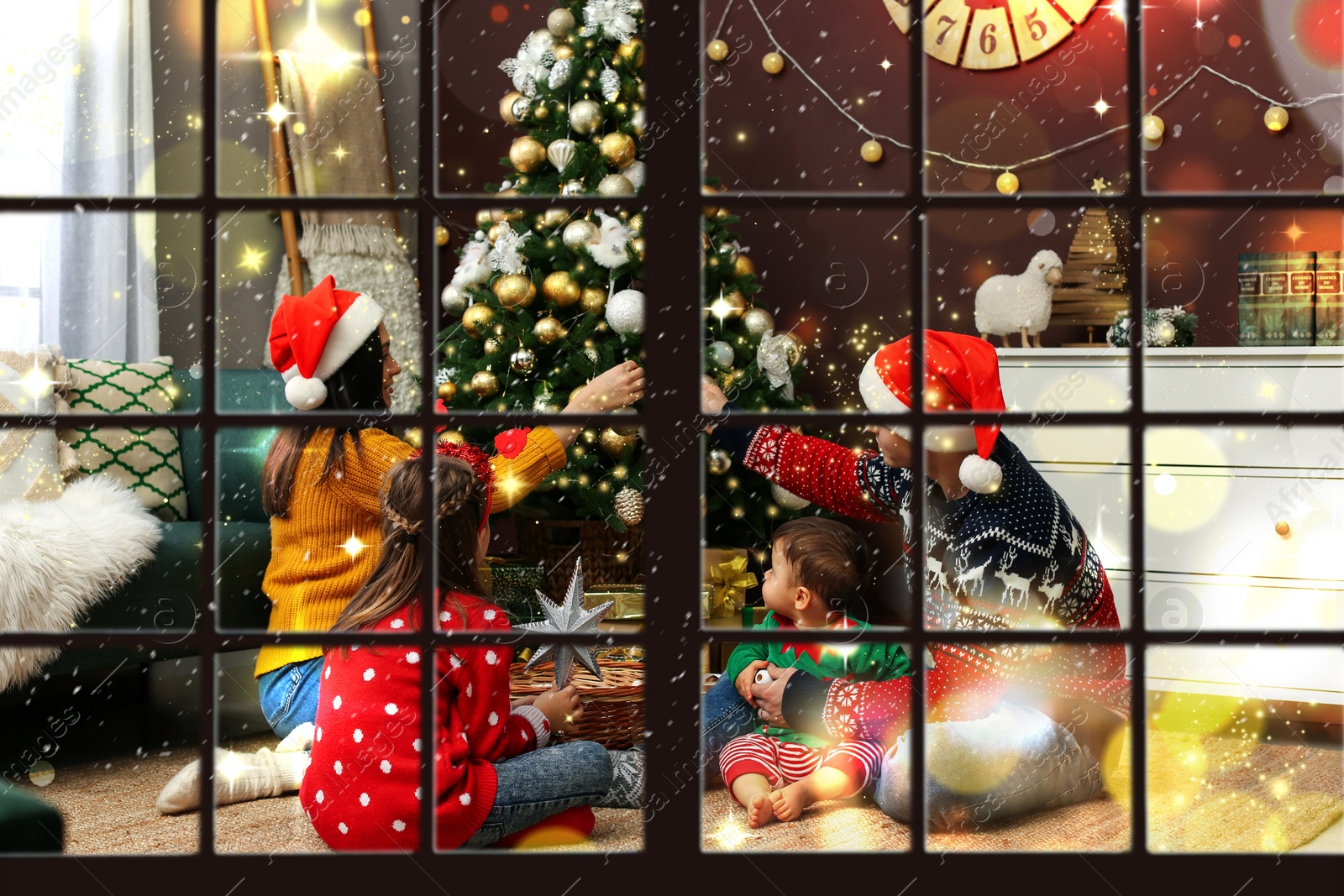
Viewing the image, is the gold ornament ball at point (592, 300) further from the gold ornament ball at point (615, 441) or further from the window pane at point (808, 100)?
the window pane at point (808, 100)

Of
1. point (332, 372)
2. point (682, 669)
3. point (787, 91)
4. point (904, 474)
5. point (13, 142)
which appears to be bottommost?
point (682, 669)

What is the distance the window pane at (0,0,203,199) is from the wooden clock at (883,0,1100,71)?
211 cm

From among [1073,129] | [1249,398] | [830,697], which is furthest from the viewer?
[1073,129]

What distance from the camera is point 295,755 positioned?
192 centimetres

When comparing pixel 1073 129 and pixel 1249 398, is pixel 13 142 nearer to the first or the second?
pixel 1073 129

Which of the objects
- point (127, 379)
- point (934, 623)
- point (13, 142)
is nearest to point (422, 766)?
point (934, 623)

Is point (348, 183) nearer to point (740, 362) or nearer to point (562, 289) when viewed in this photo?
point (562, 289)

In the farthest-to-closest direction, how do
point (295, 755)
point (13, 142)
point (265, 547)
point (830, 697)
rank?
point (13, 142), point (265, 547), point (295, 755), point (830, 697)

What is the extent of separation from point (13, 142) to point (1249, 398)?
309 cm

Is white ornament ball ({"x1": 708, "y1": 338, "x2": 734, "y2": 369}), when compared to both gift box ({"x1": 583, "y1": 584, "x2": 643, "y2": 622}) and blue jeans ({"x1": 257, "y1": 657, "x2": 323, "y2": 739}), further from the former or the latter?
blue jeans ({"x1": 257, "y1": 657, "x2": 323, "y2": 739})

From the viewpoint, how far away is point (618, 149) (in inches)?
109

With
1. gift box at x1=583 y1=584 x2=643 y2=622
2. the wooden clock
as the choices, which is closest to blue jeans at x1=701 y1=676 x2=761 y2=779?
gift box at x1=583 y1=584 x2=643 y2=622

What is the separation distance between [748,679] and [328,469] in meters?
0.75

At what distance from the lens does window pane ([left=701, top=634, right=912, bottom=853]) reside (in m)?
1.65
